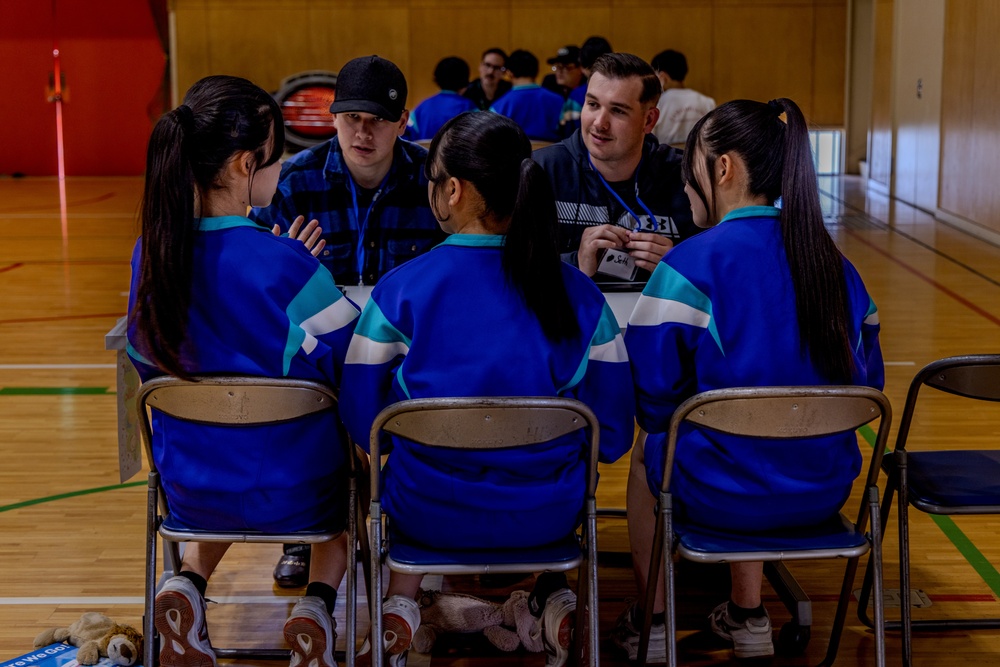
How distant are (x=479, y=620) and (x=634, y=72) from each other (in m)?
1.55

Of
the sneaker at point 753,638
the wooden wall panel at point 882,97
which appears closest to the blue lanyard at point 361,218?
the sneaker at point 753,638

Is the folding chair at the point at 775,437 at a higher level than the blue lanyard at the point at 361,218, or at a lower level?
lower

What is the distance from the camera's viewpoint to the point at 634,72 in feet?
10.4

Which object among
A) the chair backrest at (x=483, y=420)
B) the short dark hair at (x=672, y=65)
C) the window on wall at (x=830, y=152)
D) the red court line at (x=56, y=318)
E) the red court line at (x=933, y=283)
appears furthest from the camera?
the window on wall at (x=830, y=152)

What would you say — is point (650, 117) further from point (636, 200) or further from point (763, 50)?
point (763, 50)

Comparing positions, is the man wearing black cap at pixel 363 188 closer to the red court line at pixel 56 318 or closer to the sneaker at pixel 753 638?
the sneaker at pixel 753 638

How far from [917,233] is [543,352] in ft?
25.0

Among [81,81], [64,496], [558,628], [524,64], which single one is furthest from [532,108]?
[81,81]

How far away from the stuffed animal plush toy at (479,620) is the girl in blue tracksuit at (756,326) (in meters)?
0.57

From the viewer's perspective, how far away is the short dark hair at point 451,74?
26.0ft

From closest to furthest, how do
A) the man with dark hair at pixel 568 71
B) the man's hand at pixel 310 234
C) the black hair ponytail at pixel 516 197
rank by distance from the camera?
the black hair ponytail at pixel 516 197 → the man's hand at pixel 310 234 → the man with dark hair at pixel 568 71

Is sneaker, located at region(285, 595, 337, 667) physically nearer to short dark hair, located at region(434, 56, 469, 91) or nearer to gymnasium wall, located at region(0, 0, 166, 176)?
short dark hair, located at region(434, 56, 469, 91)

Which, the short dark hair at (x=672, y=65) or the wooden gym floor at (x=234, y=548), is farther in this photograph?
the short dark hair at (x=672, y=65)

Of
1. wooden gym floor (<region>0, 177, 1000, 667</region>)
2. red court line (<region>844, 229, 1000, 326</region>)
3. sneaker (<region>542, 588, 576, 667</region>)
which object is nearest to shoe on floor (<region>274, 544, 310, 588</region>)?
wooden gym floor (<region>0, 177, 1000, 667</region>)
